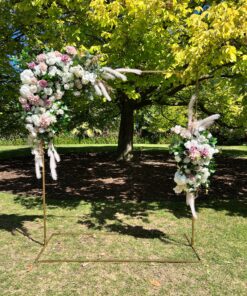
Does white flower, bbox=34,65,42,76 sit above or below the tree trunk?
above

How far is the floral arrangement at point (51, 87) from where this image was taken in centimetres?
598

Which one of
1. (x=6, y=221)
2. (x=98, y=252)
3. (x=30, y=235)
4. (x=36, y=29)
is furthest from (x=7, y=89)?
(x=98, y=252)

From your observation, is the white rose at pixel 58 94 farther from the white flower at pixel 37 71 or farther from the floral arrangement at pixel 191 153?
the floral arrangement at pixel 191 153

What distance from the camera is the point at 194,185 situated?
6.04m

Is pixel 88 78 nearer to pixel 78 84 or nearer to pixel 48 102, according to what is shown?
pixel 78 84

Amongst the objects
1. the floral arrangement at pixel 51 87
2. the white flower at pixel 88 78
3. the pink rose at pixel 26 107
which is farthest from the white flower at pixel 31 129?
the white flower at pixel 88 78

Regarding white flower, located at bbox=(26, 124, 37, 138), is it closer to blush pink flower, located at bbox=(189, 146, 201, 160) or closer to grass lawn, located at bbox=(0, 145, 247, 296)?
grass lawn, located at bbox=(0, 145, 247, 296)

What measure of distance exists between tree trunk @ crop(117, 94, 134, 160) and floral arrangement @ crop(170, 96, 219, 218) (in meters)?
9.66

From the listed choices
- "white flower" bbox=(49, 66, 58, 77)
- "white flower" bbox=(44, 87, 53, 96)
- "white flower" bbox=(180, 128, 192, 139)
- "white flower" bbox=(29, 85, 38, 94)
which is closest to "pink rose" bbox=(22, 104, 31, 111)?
"white flower" bbox=(29, 85, 38, 94)

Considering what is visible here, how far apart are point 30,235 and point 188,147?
351cm

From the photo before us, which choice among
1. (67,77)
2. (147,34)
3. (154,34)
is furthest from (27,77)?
(154,34)

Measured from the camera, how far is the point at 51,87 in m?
6.13

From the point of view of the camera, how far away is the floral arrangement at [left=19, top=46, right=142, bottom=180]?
598cm

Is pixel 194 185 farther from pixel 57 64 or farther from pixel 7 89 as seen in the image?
pixel 7 89
